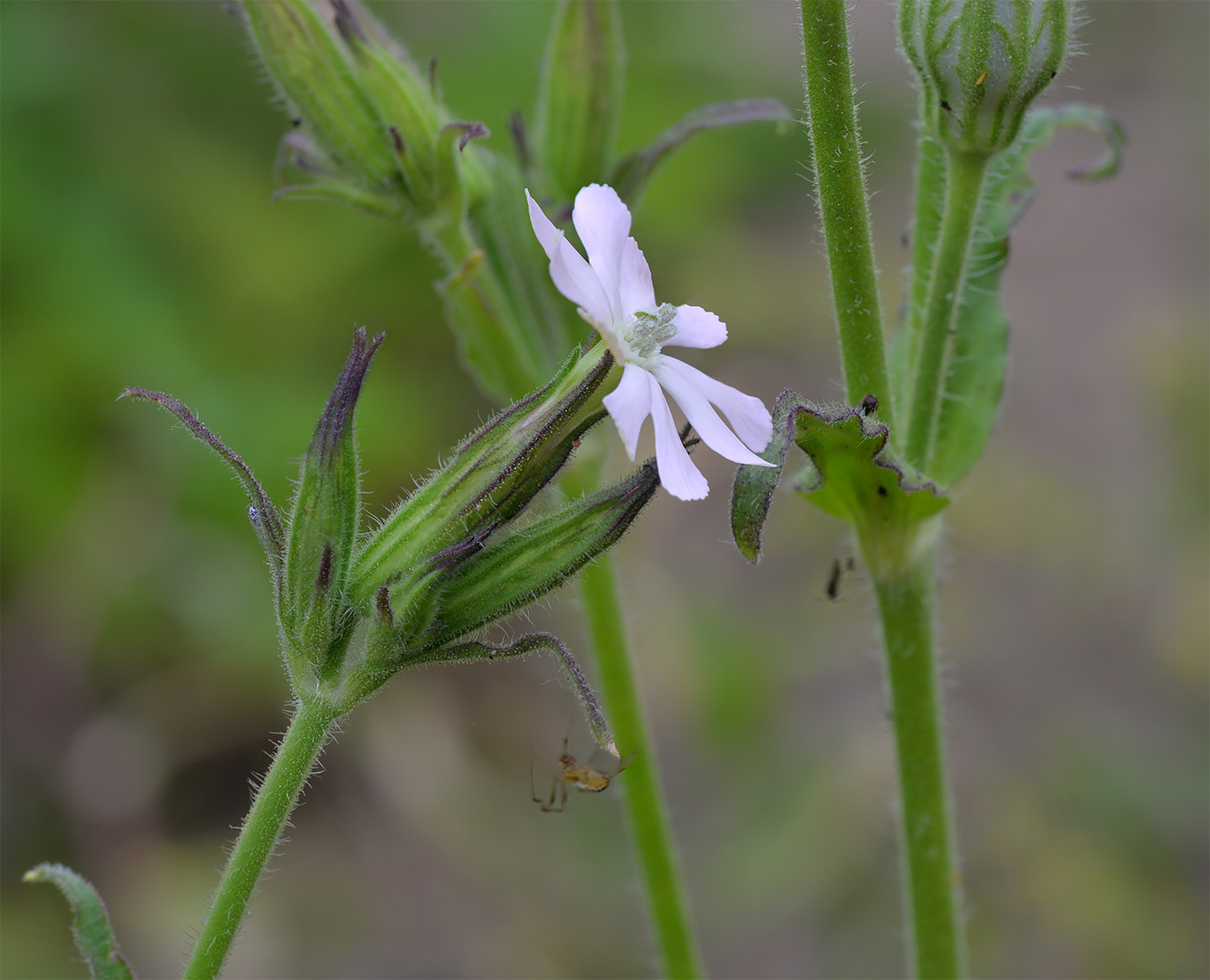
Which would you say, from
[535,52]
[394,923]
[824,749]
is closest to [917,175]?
[824,749]

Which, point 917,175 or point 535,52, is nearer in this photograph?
point 917,175

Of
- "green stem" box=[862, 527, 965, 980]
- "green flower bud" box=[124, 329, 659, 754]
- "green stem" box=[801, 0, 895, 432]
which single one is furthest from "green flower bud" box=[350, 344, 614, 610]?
"green stem" box=[862, 527, 965, 980]

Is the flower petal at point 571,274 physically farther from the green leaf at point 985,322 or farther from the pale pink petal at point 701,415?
the green leaf at point 985,322

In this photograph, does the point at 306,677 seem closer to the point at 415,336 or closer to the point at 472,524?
the point at 472,524

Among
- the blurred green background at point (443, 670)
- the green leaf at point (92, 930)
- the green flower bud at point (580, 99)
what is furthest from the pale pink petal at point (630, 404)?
the blurred green background at point (443, 670)

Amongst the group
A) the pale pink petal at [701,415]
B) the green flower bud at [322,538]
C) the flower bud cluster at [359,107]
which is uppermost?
the flower bud cluster at [359,107]

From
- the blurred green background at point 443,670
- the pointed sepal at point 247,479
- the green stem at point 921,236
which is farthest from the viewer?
the blurred green background at point 443,670
